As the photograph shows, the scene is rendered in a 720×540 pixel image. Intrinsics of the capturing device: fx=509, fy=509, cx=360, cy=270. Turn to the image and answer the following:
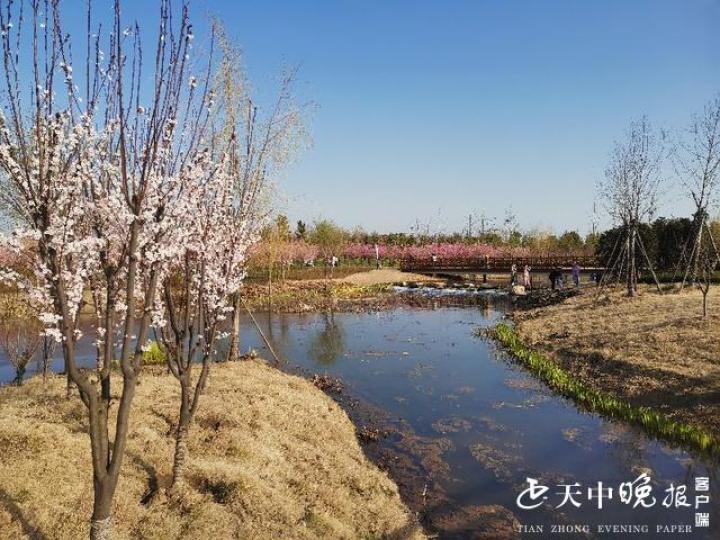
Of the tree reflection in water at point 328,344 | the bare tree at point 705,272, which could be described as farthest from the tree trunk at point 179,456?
the bare tree at point 705,272

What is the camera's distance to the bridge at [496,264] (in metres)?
46.0

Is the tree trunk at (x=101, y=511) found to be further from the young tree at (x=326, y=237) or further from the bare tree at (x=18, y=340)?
the young tree at (x=326, y=237)

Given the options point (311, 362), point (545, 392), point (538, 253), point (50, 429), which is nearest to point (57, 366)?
point (311, 362)

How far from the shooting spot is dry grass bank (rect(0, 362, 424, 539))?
6.04m

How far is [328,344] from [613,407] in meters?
12.4

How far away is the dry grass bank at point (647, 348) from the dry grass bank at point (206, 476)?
7.73 m

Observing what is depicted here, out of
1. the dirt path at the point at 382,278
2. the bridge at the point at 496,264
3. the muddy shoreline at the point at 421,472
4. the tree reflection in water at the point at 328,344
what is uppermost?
the bridge at the point at 496,264

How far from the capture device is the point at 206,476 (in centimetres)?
716

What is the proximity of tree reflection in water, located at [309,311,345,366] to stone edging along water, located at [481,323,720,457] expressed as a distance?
696 centimetres

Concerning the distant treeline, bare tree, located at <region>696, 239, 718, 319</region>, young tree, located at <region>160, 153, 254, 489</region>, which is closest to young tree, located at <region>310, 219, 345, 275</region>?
the distant treeline

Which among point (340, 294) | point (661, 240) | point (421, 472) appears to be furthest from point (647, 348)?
point (340, 294)

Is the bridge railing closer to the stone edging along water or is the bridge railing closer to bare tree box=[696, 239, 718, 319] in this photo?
bare tree box=[696, 239, 718, 319]

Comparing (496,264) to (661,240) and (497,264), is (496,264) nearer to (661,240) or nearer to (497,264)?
(497,264)

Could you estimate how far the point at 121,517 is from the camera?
602cm
